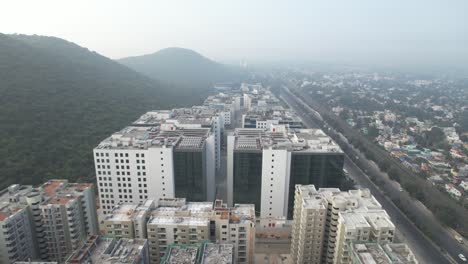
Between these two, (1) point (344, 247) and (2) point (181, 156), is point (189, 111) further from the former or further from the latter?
(1) point (344, 247)

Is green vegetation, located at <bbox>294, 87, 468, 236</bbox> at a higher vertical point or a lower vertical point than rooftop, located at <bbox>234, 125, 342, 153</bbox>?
lower

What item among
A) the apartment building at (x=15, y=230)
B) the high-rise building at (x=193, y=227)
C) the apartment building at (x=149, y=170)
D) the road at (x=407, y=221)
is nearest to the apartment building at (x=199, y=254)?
the high-rise building at (x=193, y=227)

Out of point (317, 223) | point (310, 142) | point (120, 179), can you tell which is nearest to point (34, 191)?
point (120, 179)

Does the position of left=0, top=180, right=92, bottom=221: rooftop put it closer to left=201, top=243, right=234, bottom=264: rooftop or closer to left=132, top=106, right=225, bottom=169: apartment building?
left=201, top=243, right=234, bottom=264: rooftop

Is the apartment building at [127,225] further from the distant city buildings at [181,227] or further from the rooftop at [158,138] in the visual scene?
the rooftop at [158,138]

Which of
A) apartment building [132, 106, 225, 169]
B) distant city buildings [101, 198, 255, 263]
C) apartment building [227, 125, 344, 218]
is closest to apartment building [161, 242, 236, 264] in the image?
distant city buildings [101, 198, 255, 263]

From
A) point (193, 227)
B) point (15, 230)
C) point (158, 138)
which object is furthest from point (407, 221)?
point (15, 230)
